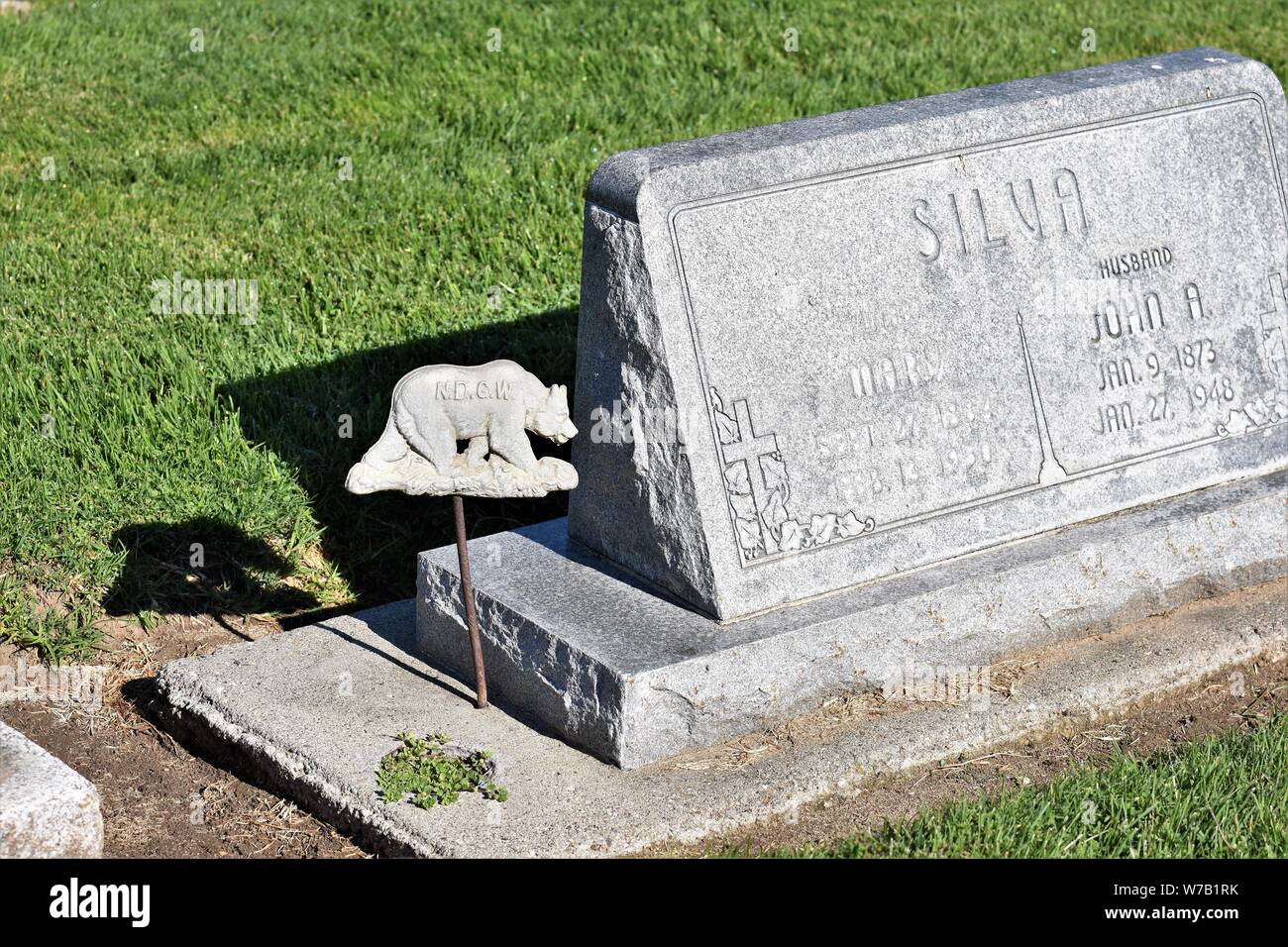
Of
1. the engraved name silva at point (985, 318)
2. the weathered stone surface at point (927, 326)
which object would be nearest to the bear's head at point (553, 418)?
the weathered stone surface at point (927, 326)

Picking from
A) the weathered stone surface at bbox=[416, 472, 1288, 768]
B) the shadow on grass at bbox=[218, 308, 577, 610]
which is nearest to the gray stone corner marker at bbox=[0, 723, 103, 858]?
the weathered stone surface at bbox=[416, 472, 1288, 768]

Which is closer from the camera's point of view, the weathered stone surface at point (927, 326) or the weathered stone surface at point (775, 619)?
the weathered stone surface at point (775, 619)

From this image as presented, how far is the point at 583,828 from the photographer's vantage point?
11.3 feet

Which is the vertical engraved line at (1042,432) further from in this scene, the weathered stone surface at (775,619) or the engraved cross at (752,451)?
the engraved cross at (752,451)

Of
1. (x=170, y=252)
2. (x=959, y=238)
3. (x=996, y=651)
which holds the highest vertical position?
(x=959, y=238)

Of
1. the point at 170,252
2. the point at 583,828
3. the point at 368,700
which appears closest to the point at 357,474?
the point at 368,700

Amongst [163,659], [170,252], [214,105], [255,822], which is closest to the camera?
[255,822]

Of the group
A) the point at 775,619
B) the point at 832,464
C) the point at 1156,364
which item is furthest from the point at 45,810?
the point at 1156,364

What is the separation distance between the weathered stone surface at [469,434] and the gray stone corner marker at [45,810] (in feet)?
3.02

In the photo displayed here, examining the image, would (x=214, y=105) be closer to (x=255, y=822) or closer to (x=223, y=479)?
(x=223, y=479)

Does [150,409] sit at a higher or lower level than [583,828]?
higher

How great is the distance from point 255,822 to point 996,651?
6.51 feet

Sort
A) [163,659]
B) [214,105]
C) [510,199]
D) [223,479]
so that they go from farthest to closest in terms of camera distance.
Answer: [214,105], [510,199], [223,479], [163,659]

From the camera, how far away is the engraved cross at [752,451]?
3854mm
